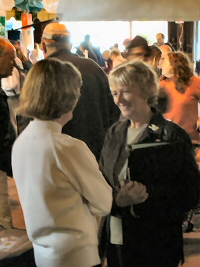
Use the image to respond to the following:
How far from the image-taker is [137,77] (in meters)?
1.21

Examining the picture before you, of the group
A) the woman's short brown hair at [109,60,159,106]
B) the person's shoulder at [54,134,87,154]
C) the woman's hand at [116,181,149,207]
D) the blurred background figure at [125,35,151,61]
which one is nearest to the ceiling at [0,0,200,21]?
the woman's short brown hair at [109,60,159,106]

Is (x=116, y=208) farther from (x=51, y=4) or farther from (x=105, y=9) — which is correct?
(x=51, y=4)

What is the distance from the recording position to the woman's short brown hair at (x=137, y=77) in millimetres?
1210

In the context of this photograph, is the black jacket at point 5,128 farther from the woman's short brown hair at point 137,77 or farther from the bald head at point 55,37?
the woman's short brown hair at point 137,77

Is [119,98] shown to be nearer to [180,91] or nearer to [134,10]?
[134,10]

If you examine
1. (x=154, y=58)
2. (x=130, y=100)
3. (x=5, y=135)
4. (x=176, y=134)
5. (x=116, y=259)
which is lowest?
(x=116, y=259)

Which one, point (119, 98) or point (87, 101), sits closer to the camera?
point (119, 98)

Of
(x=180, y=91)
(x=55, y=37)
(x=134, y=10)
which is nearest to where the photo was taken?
(x=134, y=10)

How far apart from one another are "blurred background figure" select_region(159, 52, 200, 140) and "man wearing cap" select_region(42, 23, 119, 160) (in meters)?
0.23

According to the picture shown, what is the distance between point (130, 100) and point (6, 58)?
0.63 metres

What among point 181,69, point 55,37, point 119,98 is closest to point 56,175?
point 119,98

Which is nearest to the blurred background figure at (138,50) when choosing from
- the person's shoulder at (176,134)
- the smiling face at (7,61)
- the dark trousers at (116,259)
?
the person's shoulder at (176,134)

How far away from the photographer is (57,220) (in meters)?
1.09

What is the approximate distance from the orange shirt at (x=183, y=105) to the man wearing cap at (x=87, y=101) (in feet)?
0.76
